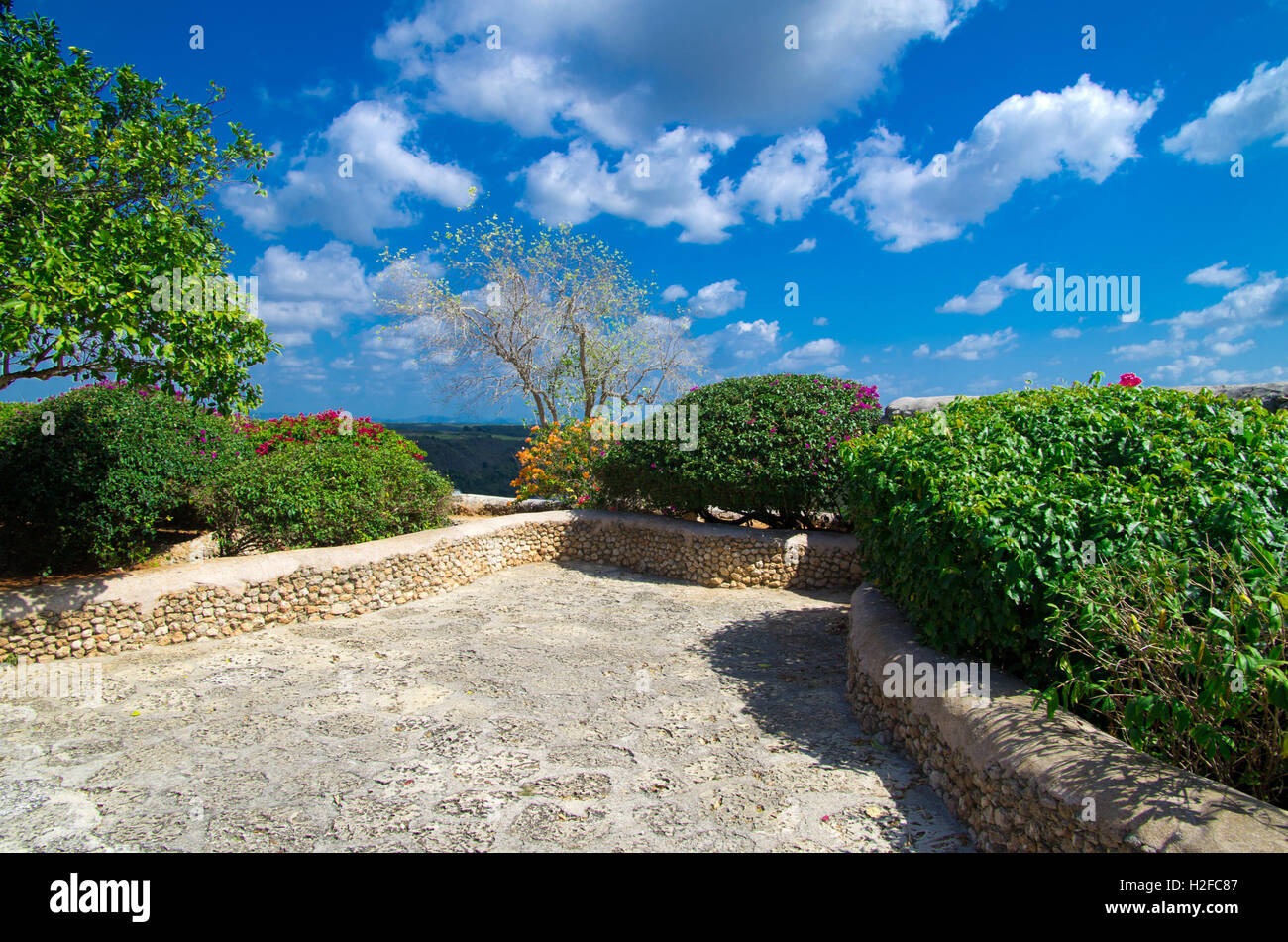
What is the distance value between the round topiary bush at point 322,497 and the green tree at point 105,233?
6.11ft

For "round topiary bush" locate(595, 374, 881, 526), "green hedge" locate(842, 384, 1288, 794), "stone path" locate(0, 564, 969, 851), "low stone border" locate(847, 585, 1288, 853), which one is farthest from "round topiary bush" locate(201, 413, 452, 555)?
"low stone border" locate(847, 585, 1288, 853)

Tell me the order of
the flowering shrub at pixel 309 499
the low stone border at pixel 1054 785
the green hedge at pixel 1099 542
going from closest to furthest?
the low stone border at pixel 1054 785, the green hedge at pixel 1099 542, the flowering shrub at pixel 309 499

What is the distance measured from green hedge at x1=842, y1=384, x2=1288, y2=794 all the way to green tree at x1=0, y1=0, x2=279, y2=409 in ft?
21.1

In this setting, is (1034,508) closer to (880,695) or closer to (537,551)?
(880,695)

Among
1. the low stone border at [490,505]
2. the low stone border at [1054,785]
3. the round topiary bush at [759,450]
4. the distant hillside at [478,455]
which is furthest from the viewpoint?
the distant hillside at [478,455]

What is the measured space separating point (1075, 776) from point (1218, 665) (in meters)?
0.74

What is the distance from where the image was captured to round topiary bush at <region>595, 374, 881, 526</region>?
9.23m

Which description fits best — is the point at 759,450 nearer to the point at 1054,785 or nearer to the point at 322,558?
the point at 322,558

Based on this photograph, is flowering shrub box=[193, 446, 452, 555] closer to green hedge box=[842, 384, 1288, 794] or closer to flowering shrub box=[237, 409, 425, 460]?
flowering shrub box=[237, 409, 425, 460]

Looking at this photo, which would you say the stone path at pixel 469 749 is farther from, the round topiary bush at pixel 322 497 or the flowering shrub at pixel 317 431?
the flowering shrub at pixel 317 431

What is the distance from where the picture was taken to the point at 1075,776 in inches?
115

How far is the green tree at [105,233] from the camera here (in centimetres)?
539

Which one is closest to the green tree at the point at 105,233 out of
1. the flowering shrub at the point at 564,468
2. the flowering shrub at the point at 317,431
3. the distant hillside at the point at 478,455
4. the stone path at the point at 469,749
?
the stone path at the point at 469,749

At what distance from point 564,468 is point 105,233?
26.3 ft
